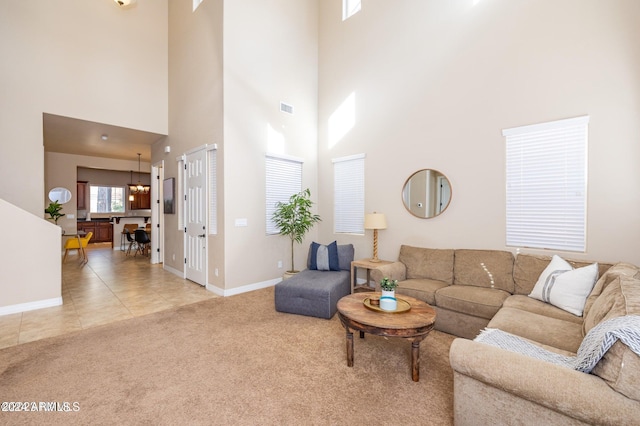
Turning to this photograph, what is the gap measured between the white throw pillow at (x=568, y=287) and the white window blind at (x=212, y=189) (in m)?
4.47

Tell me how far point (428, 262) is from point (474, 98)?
2295mm

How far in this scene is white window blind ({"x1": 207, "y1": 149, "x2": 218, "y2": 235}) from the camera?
4.82m

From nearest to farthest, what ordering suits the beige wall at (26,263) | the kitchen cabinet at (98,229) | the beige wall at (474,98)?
the beige wall at (474,98) → the beige wall at (26,263) → the kitchen cabinet at (98,229)

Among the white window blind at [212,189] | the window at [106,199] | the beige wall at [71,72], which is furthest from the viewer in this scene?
the window at [106,199]

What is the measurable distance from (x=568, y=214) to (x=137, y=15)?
26.5 feet

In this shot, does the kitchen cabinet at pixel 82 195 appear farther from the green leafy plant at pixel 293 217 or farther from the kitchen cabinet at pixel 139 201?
the green leafy plant at pixel 293 217

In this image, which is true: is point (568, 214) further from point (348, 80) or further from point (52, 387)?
point (52, 387)

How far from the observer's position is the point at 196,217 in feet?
17.3

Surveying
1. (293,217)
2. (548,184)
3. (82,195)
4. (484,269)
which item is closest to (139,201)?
(82,195)

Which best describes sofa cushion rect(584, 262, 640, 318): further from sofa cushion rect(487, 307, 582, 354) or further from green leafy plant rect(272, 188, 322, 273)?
green leafy plant rect(272, 188, 322, 273)

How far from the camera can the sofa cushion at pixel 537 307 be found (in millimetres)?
2471

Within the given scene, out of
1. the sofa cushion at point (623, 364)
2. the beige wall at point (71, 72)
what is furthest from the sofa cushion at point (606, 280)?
the beige wall at point (71, 72)

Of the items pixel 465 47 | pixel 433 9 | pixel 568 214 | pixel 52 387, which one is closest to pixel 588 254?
pixel 568 214

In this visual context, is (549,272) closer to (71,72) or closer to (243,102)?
(243,102)
